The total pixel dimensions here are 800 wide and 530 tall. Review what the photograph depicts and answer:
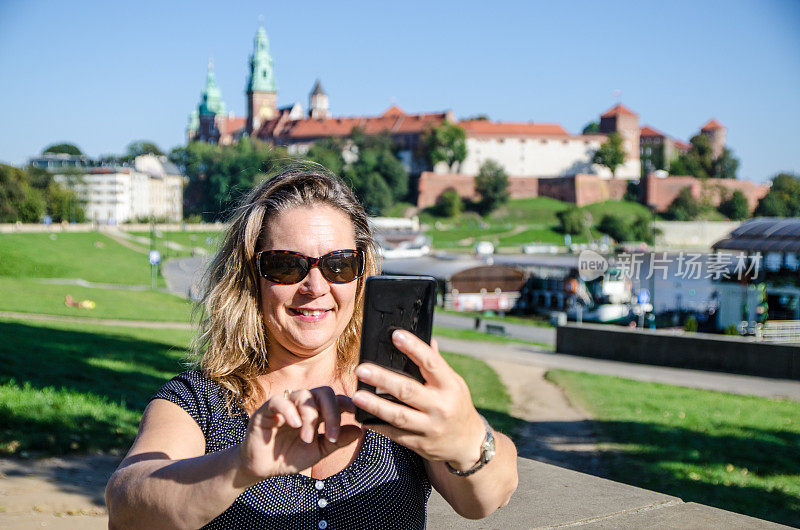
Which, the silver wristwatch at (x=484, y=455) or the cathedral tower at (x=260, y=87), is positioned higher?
the cathedral tower at (x=260, y=87)

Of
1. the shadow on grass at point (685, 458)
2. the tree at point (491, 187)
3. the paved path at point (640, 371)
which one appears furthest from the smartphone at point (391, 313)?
the tree at point (491, 187)

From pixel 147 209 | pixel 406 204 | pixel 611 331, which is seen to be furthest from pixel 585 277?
pixel 147 209

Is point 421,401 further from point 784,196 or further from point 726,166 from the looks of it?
point 726,166

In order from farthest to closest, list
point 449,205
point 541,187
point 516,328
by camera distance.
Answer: point 541,187, point 449,205, point 516,328

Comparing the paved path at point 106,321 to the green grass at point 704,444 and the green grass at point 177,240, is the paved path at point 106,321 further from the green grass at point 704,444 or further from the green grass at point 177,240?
the green grass at point 177,240

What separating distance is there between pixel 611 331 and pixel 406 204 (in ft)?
232

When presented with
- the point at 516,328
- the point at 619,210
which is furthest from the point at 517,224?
the point at 516,328

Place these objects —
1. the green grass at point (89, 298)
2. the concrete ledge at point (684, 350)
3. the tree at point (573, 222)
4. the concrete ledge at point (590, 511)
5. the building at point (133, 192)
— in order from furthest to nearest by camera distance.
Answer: the building at point (133, 192)
the tree at point (573, 222)
the green grass at point (89, 298)
the concrete ledge at point (684, 350)
the concrete ledge at point (590, 511)

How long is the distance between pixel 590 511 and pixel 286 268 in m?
1.24

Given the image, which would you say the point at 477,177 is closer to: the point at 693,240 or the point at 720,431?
the point at 693,240

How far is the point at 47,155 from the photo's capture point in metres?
105

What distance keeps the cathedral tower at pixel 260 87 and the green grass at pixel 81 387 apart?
106 metres

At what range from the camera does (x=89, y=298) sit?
1819 centimetres

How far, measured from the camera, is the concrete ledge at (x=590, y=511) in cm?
219
